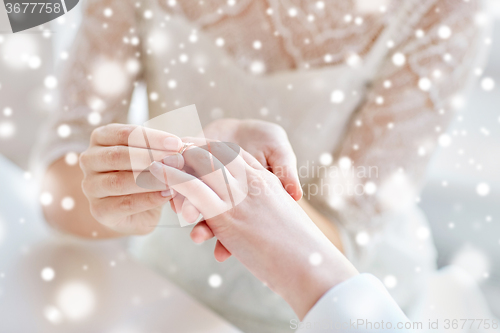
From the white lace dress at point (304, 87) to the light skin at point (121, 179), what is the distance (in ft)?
0.23

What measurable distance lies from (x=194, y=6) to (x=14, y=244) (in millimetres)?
554

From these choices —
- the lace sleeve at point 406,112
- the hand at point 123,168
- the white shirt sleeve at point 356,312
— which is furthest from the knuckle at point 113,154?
the lace sleeve at point 406,112

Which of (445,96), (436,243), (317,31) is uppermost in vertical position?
(317,31)

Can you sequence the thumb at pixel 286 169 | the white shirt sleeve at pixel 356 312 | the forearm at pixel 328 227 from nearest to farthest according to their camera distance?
1. the white shirt sleeve at pixel 356 312
2. the thumb at pixel 286 169
3. the forearm at pixel 328 227

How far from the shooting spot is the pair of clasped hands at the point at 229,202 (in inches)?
13.3

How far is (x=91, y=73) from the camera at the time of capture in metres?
0.63

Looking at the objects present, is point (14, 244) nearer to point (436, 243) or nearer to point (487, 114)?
point (436, 243)

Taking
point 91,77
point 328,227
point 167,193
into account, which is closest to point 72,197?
point 91,77

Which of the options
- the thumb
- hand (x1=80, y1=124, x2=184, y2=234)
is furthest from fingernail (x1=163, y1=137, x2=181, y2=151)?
the thumb

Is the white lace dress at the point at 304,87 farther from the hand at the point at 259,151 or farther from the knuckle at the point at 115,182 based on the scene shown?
the knuckle at the point at 115,182

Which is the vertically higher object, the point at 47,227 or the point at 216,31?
the point at 216,31

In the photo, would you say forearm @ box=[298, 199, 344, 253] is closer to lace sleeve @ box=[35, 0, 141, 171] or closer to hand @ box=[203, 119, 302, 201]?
hand @ box=[203, 119, 302, 201]

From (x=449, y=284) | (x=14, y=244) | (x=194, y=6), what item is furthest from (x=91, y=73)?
(x=449, y=284)

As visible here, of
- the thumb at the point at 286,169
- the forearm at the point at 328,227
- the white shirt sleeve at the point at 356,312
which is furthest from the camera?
the forearm at the point at 328,227
